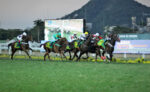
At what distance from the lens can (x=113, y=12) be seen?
61188 mm

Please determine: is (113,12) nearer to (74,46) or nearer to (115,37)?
(74,46)

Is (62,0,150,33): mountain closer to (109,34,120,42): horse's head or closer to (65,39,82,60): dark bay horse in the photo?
(65,39,82,60): dark bay horse

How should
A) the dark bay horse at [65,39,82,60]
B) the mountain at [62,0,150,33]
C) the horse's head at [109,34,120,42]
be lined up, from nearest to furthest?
the horse's head at [109,34,120,42] → the dark bay horse at [65,39,82,60] → the mountain at [62,0,150,33]

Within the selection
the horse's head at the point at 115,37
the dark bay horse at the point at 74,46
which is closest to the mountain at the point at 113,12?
the dark bay horse at the point at 74,46

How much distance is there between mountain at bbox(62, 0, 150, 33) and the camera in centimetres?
5572

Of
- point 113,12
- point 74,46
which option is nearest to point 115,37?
point 74,46

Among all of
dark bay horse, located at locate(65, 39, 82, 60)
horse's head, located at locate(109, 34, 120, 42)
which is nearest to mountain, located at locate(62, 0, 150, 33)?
dark bay horse, located at locate(65, 39, 82, 60)

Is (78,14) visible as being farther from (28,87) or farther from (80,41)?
(28,87)

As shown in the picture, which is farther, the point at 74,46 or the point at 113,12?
the point at 113,12

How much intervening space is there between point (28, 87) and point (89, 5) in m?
51.3

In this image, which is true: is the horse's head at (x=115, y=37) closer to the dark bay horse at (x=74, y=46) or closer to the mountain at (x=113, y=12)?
the dark bay horse at (x=74, y=46)

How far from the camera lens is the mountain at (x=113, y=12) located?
183 feet

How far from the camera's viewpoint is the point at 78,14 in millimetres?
48281

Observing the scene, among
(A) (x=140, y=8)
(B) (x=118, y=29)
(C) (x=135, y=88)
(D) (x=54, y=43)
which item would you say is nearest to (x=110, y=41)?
(D) (x=54, y=43)
